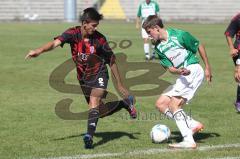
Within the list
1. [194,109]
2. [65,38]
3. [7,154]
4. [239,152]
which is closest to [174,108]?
[239,152]

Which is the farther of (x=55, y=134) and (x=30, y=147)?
(x=55, y=134)

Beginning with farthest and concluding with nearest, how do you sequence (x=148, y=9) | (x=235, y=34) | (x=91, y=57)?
(x=148, y=9)
(x=235, y=34)
(x=91, y=57)

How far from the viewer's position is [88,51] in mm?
8125

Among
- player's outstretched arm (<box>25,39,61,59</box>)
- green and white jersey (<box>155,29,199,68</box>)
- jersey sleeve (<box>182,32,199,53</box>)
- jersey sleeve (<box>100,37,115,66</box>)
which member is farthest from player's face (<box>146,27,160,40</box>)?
player's outstretched arm (<box>25,39,61,59</box>)

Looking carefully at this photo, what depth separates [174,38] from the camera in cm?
798

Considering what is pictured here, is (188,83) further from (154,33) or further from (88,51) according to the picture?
(88,51)

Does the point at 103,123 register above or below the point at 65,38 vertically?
below

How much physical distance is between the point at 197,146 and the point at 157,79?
25.2ft

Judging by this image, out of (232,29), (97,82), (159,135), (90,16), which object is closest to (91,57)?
(97,82)

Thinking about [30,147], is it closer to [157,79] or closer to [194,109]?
[194,109]

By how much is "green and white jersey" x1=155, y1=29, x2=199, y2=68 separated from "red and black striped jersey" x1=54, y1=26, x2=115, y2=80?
77 centimetres

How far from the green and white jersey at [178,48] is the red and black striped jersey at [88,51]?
77cm

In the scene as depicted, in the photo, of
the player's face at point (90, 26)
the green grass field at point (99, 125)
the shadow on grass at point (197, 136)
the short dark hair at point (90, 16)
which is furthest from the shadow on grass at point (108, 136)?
the short dark hair at point (90, 16)

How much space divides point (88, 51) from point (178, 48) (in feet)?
4.12
